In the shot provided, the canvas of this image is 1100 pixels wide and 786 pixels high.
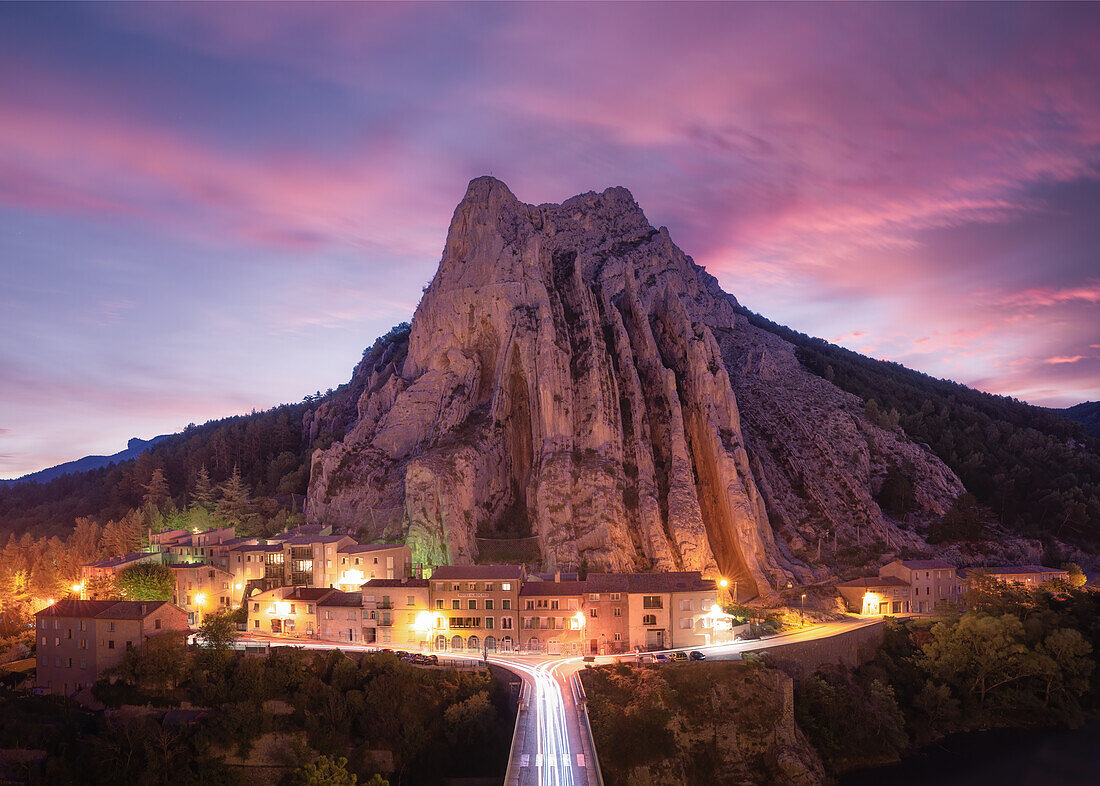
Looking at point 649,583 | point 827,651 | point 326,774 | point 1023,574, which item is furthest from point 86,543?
point 1023,574

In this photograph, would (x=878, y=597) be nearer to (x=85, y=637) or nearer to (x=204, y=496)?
(x=85, y=637)

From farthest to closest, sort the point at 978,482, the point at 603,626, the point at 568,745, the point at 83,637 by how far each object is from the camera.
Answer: the point at 978,482 → the point at 603,626 → the point at 83,637 → the point at 568,745

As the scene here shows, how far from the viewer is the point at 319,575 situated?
2375 inches

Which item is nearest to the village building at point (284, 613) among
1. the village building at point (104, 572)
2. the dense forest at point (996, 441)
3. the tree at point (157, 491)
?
the village building at point (104, 572)

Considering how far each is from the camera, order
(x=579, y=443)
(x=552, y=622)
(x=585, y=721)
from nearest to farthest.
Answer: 1. (x=585, y=721)
2. (x=552, y=622)
3. (x=579, y=443)

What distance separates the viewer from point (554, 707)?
39.7 metres

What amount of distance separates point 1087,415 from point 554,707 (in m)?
149

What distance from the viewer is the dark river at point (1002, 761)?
44344 mm

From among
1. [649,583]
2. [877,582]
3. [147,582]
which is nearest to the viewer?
[649,583]

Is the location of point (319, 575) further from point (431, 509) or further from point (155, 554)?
point (155, 554)

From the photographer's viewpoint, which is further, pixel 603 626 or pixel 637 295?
pixel 637 295

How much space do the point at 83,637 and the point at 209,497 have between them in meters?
37.7

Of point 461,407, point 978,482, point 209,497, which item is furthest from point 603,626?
point 978,482

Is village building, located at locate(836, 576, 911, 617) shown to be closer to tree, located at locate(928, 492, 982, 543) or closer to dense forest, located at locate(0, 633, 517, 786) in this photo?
tree, located at locate(928, 492, 982, 543)
